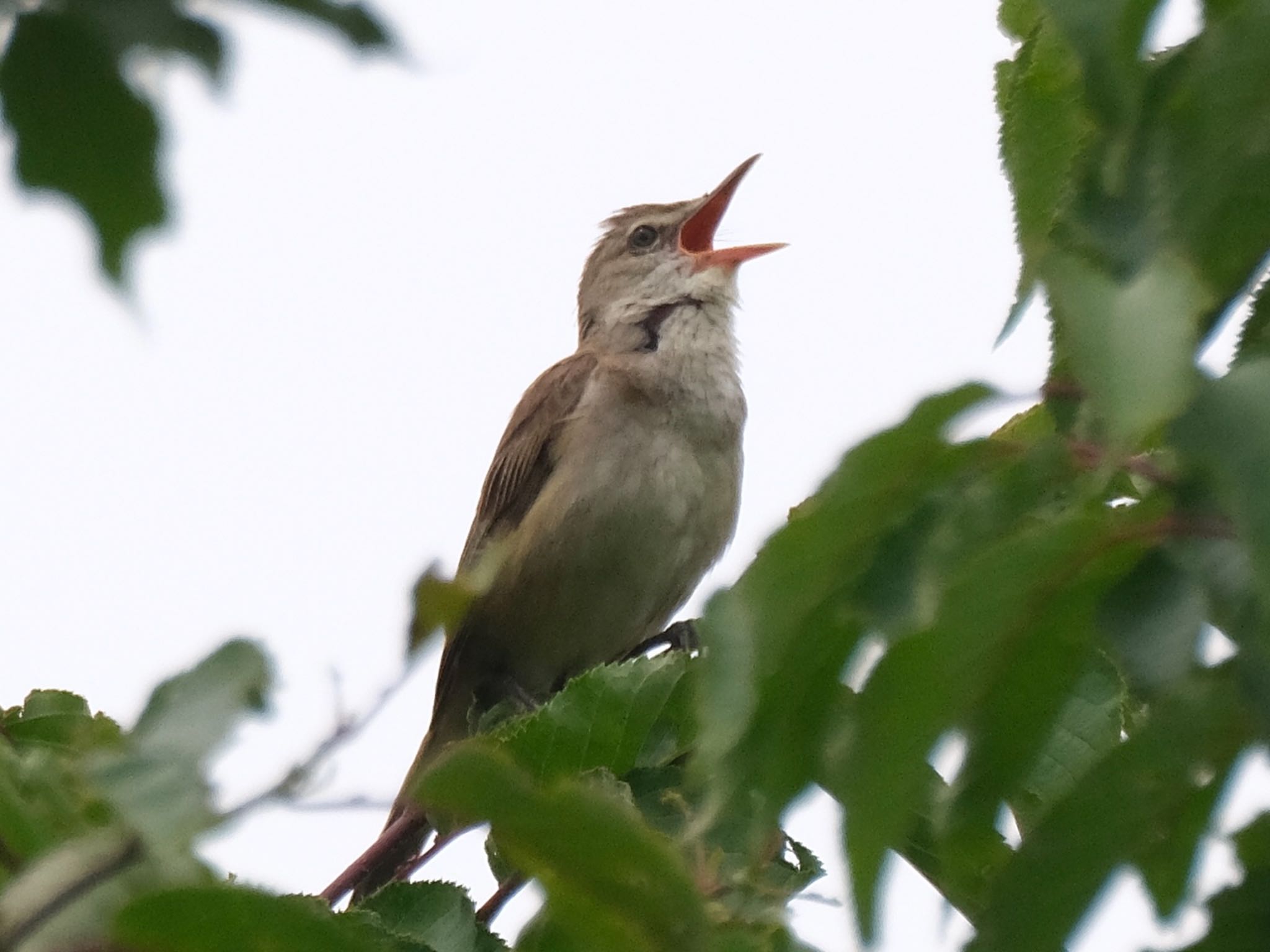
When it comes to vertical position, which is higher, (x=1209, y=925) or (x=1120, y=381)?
(x=1120, y=381)

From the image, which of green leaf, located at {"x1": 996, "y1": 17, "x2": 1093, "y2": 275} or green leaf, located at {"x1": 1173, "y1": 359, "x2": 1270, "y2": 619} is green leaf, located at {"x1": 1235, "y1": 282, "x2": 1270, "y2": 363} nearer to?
green leaf, located at {"x1": 996, "y1": 17, "x2": 1093, "y2": 275}

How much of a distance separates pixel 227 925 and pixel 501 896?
165cm

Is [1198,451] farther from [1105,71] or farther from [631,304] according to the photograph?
[631,304]

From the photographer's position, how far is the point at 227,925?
1.21 metres

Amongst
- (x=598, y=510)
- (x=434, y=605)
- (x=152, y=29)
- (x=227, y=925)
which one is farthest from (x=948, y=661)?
(x=598, y=510)

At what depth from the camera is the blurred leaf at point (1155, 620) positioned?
1.52m

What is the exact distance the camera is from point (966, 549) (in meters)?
1.59

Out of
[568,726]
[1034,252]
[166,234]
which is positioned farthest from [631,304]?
[166,234]

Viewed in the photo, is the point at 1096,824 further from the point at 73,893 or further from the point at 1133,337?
the point at 73,893

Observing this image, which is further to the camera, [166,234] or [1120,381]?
[166,234]

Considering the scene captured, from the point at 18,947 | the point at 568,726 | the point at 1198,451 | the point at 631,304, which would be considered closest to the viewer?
the point at 18,947

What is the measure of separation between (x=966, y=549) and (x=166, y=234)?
0.78 metres

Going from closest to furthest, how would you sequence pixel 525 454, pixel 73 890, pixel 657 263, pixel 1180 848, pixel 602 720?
pixel 73 890 → pixel 1180 848 → pixel 602 720 → pixel 525 454 → pixel 657 263

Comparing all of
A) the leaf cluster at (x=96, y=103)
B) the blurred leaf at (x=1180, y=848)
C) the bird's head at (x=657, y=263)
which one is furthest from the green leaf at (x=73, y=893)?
the bird's head at (x=657, y=263)
